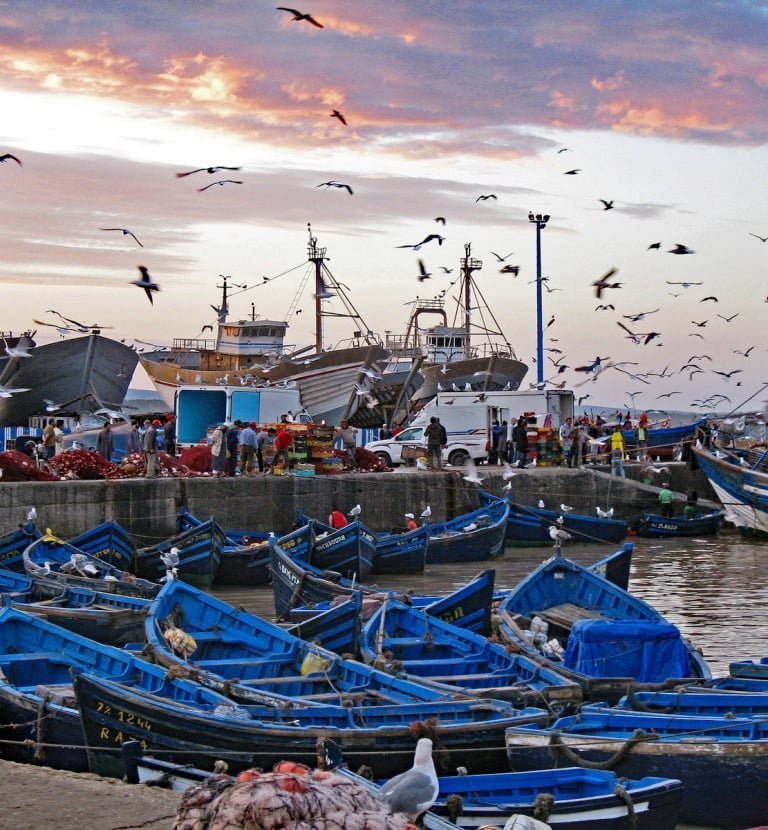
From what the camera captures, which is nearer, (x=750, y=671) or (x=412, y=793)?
(x=412, y=793)

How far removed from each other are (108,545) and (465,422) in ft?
52.8

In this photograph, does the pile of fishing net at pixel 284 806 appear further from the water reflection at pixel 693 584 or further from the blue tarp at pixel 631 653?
the water reflection at pixel 693 584

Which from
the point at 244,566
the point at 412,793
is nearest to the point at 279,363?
the point at 244,566

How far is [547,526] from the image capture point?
28.5 m

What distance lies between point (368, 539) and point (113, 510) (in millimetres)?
5355

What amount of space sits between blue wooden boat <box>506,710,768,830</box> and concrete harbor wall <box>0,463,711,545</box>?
16.6m

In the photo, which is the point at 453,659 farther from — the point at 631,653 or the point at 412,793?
the point at 412,793

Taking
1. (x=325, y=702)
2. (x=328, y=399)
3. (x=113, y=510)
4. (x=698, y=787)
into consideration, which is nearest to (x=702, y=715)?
(x=698, y=787)

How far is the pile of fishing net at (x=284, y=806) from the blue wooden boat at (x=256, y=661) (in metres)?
4.86

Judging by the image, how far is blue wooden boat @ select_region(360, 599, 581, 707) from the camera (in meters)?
10.6

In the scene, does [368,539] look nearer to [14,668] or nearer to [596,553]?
[596,553]

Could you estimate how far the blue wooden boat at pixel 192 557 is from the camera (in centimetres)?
2181

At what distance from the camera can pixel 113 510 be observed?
2517 cm

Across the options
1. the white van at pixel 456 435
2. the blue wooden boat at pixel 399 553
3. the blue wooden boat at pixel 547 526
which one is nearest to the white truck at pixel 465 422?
the white van at pixel 456 435
